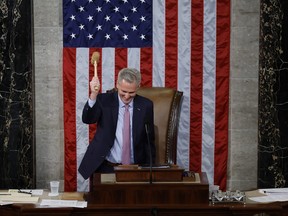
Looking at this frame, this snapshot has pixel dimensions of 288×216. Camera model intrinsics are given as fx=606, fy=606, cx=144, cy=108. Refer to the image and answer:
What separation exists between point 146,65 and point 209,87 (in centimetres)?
73

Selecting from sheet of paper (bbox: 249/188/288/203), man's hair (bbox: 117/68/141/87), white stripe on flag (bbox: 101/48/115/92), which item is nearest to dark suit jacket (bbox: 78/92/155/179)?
man's hair (bbox: 117/68/141/87)

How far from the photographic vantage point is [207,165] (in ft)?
22.1

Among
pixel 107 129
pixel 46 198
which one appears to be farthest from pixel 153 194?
pixel 107 129

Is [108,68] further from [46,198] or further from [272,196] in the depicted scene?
[272,196]

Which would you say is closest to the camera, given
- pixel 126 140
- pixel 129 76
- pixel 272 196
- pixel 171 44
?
pixel 272 196

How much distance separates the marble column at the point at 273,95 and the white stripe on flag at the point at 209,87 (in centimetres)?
51

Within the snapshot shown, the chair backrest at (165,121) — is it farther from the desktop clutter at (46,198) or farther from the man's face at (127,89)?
the desktop clutter at (46,198)

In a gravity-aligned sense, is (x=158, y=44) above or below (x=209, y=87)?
above

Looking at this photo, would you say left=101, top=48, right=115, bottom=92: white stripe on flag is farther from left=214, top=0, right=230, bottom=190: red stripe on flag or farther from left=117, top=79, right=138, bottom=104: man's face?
left=117, top=79, right=138, bottom=104: man's face

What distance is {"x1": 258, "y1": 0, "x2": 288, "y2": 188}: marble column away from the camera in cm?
638

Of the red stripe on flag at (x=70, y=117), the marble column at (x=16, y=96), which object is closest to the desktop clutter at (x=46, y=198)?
the marble column at (x=16, y=96)

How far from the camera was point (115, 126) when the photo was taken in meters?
5.15

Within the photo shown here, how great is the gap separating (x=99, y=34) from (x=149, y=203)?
278 centimetres

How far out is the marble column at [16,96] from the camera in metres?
6.36
